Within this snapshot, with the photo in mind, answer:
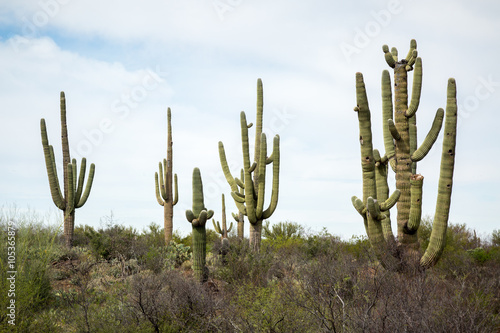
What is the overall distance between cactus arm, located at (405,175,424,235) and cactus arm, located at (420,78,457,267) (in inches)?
15.6

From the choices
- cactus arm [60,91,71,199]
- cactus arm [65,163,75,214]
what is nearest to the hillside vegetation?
cactus arm [65,163,75,214]

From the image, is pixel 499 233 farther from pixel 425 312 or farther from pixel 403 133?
pixel 425 312

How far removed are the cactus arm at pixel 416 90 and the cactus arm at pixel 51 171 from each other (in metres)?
12.4

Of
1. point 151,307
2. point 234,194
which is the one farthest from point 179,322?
point 234,194

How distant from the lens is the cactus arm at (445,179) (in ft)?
31.1

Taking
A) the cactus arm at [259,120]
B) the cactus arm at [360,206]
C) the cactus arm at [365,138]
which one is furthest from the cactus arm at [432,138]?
the cactus arm at [259,120]

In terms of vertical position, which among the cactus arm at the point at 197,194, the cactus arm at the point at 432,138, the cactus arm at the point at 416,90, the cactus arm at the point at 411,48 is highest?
the cactus arm at the point at 411,48

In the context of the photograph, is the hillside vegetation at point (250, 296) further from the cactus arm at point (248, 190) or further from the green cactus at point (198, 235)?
the cactus arm at point (248, 190)

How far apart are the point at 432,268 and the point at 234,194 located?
22.1 ft

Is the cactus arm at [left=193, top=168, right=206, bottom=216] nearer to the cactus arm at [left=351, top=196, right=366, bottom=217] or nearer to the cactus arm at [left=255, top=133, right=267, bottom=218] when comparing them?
the cactus arm at [left=255, top=133, right=267, bottom=218]

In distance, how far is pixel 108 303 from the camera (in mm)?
7934

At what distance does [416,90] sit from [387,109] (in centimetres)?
84

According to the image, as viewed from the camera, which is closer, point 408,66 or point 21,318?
point 21,318

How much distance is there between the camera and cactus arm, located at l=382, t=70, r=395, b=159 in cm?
1080
